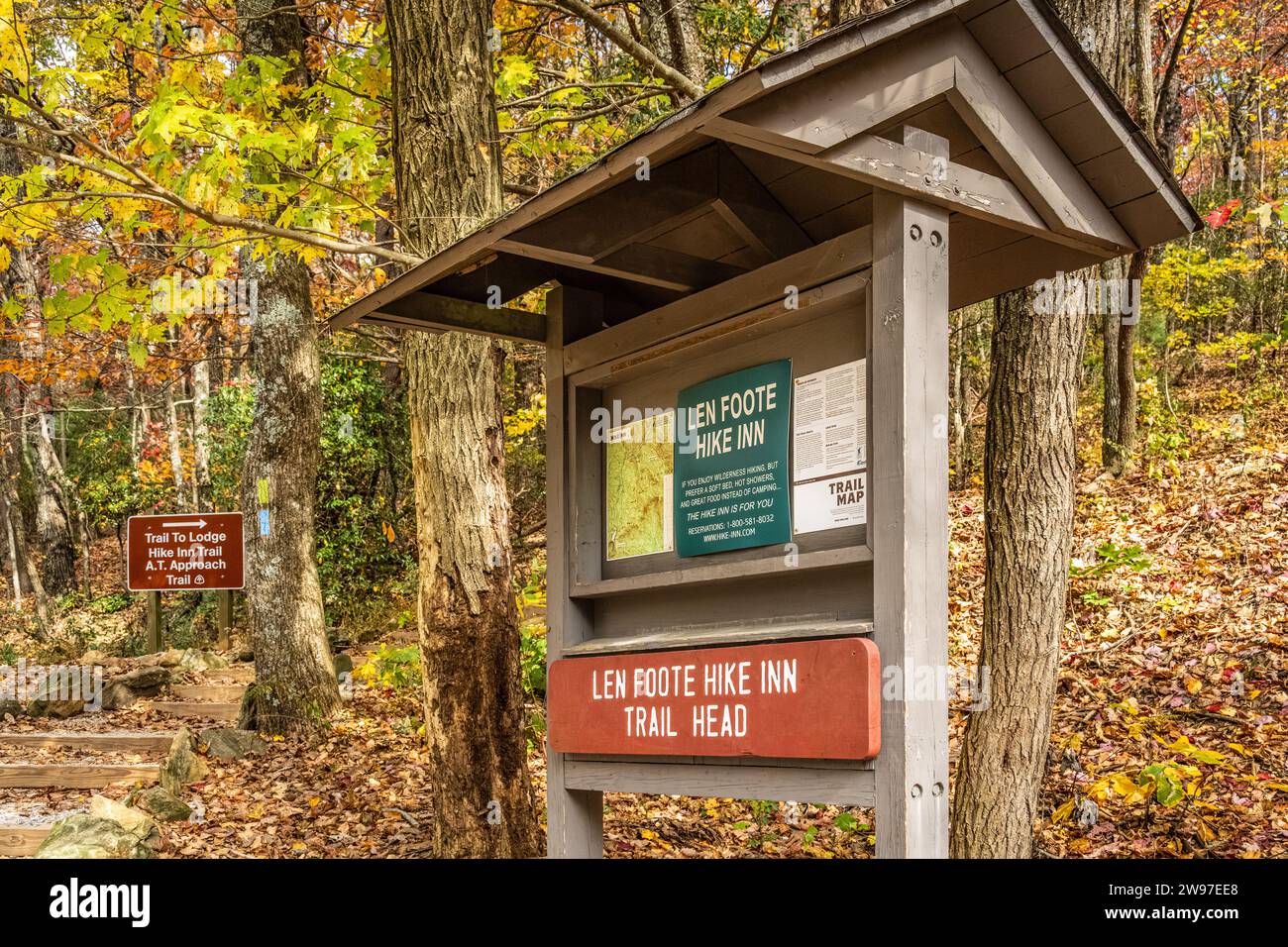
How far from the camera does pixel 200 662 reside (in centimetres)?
1412

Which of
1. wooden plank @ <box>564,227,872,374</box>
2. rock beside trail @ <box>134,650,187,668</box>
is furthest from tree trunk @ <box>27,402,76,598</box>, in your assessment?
wooden plank @ <box>564,227,872,374</box>

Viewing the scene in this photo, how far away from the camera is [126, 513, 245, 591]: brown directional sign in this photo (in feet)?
37.3

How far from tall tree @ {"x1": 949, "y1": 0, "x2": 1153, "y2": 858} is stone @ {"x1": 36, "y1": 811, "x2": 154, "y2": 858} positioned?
4974mm

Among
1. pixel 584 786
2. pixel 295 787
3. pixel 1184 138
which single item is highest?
pixel 1184 138

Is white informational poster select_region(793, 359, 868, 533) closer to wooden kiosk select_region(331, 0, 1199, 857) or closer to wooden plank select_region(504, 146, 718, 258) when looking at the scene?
wooden kiosk select_region(331, 0, 1199, 857)

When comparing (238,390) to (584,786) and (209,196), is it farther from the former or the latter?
(584,786)

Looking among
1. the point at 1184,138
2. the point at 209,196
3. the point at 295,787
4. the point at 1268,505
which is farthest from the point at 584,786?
the point at 1184,138

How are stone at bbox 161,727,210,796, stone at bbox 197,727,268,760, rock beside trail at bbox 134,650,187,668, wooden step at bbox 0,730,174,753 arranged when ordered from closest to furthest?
stone at bbox 161,727,210,796
stone at bbox 197,727,268,760
wooden step at bbox 0,730,174,753
rock beside trail at bbox 134,650,187,668

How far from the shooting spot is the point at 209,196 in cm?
609

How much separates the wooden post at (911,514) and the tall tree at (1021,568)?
2.93 m

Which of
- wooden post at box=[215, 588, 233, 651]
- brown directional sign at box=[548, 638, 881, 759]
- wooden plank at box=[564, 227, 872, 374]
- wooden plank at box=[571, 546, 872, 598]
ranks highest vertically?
wooden plank at box=[564, 227, 872, 374]
